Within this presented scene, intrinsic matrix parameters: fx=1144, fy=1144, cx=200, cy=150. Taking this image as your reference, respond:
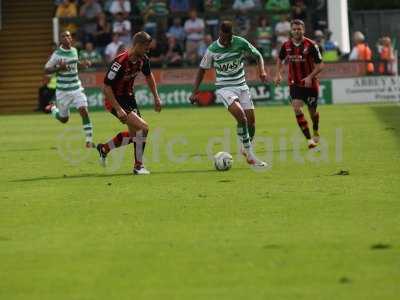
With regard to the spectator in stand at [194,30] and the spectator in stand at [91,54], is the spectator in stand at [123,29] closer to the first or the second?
the spectator in stand at [91,54]

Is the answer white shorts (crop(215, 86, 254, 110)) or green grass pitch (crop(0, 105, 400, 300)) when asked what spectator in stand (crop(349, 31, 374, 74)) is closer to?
green grass pitch (crop(0, 105, 400, 300))

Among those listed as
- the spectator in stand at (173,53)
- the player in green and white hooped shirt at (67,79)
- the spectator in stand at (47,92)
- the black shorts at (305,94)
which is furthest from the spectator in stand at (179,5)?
the black shorts at (305,94)

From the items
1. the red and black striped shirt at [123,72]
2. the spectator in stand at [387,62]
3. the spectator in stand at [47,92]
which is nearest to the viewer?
the red and black striped shirt at [123,72]

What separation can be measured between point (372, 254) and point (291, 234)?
1286 millimetres

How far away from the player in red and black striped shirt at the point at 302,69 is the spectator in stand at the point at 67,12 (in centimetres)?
2117

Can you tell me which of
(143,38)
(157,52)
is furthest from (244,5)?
(143,38)

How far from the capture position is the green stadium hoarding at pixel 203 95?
124ft

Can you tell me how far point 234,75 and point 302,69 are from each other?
344 cm

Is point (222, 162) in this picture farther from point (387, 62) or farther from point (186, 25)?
point (186, 25)

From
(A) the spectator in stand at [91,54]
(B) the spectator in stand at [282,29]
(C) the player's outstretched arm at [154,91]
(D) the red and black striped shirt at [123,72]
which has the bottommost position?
(A) the spectator in stand at [91,54]

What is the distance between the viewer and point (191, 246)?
32.9ft

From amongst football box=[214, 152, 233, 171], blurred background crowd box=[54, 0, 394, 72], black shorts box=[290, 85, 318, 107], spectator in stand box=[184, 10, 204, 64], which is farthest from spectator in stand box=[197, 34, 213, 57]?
football box=[214, 152, 233, 171]

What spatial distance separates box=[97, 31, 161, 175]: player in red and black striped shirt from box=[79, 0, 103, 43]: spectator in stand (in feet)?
81.4

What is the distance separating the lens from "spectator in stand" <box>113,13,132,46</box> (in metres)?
40.7
